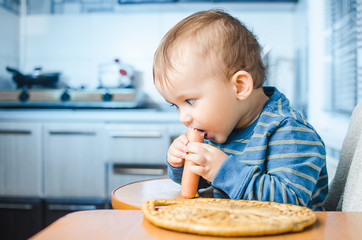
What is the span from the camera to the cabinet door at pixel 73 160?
2.64 metres

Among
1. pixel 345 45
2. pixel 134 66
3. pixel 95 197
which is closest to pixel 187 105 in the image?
pixel 345 45

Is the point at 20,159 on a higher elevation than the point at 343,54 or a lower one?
lower

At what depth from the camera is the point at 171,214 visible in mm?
468

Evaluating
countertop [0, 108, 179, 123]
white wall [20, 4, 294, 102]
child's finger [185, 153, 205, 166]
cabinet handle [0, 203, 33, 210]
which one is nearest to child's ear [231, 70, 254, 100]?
child's finger [185, 153, 205, 166]

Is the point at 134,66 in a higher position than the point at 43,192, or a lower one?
higher

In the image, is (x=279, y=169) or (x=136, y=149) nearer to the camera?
(x=279, y=169)

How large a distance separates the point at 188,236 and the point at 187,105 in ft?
1.70

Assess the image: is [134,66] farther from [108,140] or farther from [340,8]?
[340,8]

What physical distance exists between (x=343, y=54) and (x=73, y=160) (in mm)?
1845

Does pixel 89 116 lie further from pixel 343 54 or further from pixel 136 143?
pixel 343 54

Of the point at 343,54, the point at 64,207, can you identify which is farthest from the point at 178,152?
the point at 64,207

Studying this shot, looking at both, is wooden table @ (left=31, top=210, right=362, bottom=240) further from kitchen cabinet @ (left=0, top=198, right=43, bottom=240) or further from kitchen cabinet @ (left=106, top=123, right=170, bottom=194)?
kitchen cabinet @ (left=0, top=198, right=43, bottom=240)

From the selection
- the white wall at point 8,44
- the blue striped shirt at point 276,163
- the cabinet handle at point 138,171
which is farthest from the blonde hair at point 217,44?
the white wall at point 8,44

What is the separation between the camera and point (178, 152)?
90 cm
